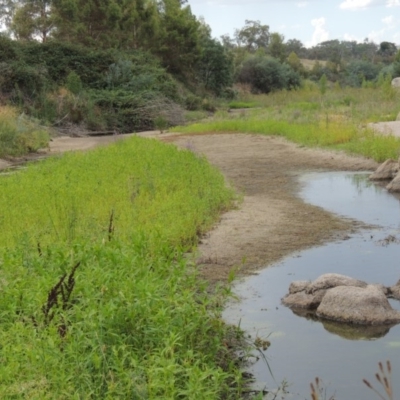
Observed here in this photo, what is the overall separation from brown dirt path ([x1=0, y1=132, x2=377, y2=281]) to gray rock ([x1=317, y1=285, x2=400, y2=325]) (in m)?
0.90

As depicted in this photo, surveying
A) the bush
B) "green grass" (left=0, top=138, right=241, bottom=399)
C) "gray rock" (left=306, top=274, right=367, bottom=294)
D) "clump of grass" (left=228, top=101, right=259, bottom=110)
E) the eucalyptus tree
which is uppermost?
the eucalyptus tree

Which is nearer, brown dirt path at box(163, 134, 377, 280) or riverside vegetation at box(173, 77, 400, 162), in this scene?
brown dirt path at box(163, 134, 377, 280)

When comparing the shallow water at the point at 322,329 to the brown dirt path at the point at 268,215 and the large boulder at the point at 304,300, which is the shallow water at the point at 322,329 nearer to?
the large boulder at the point at 304,300

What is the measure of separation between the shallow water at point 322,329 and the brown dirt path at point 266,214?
1.16 feet

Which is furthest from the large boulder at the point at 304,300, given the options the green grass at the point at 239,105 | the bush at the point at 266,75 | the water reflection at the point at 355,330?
the bush at the point at 266,75

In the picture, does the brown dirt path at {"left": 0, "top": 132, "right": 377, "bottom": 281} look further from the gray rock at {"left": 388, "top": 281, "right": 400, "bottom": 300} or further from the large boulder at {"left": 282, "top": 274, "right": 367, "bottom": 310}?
the gray rock at {"left": 388, "top": 281, "right": 400, "bottom": 300}

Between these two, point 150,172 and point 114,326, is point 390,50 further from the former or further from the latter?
point 114,326

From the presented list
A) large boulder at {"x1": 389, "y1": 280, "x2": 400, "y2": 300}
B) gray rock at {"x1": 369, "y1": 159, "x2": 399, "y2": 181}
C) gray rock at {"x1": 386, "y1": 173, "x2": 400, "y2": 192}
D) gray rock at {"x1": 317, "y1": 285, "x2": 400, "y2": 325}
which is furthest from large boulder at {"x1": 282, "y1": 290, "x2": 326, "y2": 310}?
gray rock at {"x1": 369, "y1": 159, "x2": 399, "y2": 181}

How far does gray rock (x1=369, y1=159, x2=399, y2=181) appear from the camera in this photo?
49.3 feet

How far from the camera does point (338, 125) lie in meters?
21.2

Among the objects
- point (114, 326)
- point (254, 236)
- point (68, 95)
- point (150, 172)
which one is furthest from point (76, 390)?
point (68, 95)

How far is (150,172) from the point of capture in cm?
1333

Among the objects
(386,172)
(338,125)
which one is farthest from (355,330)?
(338,125)

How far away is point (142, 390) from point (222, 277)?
3.53 meters
